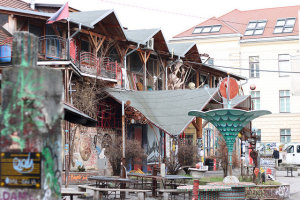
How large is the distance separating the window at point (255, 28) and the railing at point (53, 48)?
29.8 meters

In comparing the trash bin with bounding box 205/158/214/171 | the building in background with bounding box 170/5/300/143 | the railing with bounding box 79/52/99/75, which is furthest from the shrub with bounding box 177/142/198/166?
the building in background with bounding box 170/5/300/143

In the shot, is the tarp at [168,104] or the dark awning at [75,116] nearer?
the dark awning at [75,116]

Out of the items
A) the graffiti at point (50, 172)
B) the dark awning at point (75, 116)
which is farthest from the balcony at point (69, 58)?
the graffiti at point (50, 172)

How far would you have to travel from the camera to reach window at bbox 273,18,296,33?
167 feet

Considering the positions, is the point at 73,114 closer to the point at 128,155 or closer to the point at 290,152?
the point at 128,155

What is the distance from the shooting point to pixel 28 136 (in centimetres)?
787

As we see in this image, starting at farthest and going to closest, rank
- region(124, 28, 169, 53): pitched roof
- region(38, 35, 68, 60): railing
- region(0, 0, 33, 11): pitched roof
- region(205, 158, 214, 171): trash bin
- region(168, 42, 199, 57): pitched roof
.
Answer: region(168, 42, 199, 57): pitched roof < region(205, 158, 214, 171): trash bin < region(124, 28, 169, 53): pitched roof < region(0, 0, 33, 11): pitched roof < region(38, 35, 68, 60): railing

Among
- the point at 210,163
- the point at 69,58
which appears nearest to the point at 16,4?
the point at 69,58

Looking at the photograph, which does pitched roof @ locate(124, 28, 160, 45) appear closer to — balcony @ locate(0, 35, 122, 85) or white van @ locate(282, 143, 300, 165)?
balcony @ locate(0, 35, 122, 85)

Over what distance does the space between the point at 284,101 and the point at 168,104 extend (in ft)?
90.2

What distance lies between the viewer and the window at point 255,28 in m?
52.1

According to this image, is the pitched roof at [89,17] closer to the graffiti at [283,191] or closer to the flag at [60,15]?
the flag at [60,15]

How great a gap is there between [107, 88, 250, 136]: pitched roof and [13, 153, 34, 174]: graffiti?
600 inches

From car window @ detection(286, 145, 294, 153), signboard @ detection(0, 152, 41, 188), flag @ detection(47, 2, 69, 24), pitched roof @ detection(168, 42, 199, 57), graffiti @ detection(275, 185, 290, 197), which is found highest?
pitched roof @ detection(168, 42, 199, 57)
